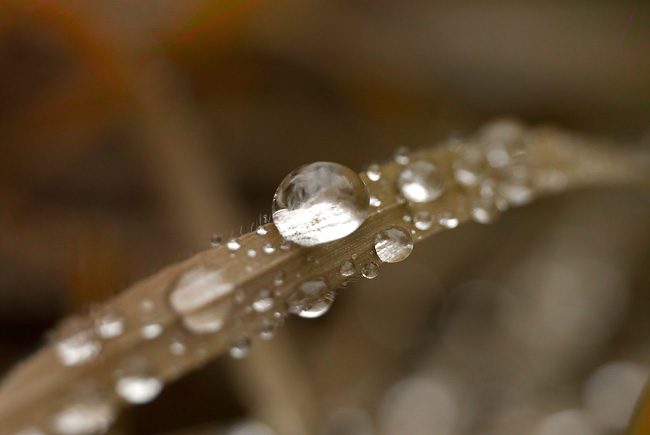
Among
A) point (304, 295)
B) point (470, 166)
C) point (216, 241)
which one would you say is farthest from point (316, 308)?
point (470, 166)

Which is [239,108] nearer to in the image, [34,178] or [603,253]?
[34,178]

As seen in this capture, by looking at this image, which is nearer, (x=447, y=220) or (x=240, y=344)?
(x=240, y=344)

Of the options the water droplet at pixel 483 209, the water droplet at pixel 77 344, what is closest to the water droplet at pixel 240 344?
the water droplet at pixel 77 344

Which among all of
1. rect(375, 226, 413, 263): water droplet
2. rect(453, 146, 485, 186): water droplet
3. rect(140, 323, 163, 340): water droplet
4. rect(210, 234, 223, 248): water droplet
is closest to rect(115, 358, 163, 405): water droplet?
rect(140, 323, 163, 340): water droplet

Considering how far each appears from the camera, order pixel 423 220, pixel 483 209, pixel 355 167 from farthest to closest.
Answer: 1. pixel 355 167
2. pixel 483 209
3. pixel 423 220

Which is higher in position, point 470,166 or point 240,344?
point 470,166

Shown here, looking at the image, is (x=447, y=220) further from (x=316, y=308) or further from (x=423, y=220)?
(x=316, y=308)

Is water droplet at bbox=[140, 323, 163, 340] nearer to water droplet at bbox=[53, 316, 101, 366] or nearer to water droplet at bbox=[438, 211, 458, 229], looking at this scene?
water droplet at bbox=[53, 316, 101, 366]
